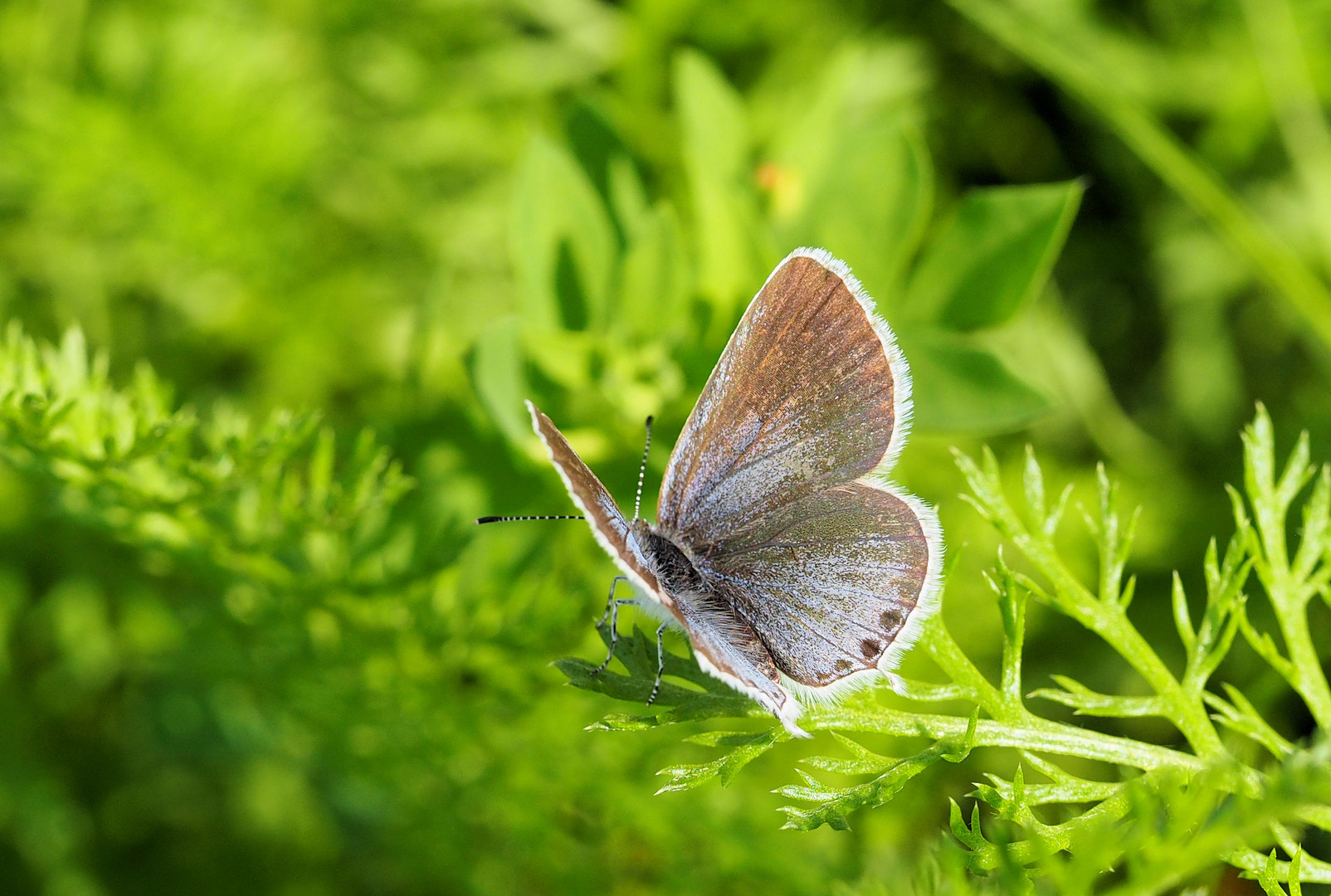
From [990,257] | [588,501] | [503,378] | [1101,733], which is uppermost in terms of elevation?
[990,257]

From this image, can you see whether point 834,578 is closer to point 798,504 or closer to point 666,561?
point 798,504

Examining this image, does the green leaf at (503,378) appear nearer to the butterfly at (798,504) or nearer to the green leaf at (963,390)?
the butterfly at (798,504)

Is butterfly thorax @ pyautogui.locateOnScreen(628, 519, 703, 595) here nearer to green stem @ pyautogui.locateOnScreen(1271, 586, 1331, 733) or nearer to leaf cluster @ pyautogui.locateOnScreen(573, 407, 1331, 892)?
leaf cluster @ pyautogui.locateOnScreen(573, 407, 1331, 892)

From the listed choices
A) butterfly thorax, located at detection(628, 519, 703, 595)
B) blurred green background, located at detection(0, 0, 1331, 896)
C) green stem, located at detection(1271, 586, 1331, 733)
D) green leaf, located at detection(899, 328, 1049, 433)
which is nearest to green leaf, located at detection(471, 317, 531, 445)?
blurred green background, located at detection(0, 0, 1331, 896)

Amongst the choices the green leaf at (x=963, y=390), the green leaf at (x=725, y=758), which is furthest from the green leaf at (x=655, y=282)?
the green leaf at (x=725, y=758)

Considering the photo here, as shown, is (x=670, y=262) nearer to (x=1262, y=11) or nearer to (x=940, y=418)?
(x=940, y=418)

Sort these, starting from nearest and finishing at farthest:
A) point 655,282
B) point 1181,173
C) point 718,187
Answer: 1. point 655,282
2. point 718,187
3. point 1181,173

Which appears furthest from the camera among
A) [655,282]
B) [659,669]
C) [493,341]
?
[655,282]

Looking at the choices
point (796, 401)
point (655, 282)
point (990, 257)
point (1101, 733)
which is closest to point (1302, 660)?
point (1101, 733)
